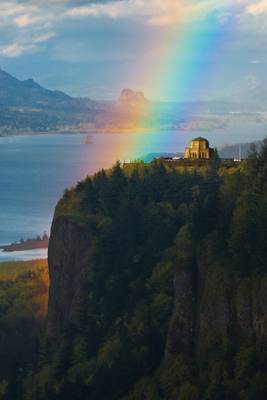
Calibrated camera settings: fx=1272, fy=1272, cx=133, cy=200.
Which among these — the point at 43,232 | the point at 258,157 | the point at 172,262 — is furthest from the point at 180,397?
the point at 43,232

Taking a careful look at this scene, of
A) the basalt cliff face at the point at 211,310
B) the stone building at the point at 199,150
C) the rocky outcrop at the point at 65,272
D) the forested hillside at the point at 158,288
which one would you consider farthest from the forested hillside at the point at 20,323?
the stone building at the point at 199,150

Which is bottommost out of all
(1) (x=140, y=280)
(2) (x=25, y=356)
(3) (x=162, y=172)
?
(2) (x=25, y=356)

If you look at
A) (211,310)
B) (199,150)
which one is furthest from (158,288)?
(199,150)

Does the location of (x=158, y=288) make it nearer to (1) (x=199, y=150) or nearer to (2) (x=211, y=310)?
(2) (x=211, y=310)

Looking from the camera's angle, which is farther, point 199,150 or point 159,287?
point 199,150

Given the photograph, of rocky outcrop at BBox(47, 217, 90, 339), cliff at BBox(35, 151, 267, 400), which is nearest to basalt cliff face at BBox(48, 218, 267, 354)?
cliff at BBox(35, 151, 267, 400)

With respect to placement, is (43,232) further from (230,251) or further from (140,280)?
(230,251)
